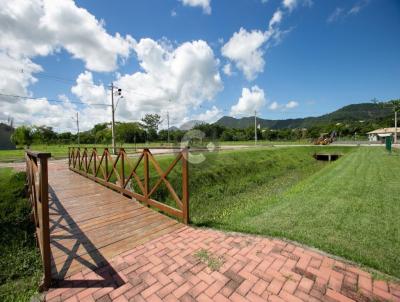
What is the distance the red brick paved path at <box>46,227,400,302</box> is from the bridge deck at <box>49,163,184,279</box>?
0.26 meters

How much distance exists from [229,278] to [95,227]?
8.46 ft

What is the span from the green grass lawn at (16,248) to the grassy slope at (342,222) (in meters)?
3.02

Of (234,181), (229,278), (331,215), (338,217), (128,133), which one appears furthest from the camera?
(128,133)

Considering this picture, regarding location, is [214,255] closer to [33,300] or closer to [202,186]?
[33,300]

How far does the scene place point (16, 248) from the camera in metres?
4.38

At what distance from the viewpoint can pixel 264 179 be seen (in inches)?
453

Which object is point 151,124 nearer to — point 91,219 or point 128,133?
point 128,133

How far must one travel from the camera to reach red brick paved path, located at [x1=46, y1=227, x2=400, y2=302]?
1974 mm

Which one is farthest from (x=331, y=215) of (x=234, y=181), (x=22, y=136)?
(x=22, y=136)

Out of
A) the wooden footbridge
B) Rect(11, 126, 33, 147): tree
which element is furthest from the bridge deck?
Rect(11, 126, 33, 147): tree

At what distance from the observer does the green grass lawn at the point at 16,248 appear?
110 inches

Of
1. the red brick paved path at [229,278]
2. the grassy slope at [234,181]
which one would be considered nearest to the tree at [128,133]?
the grassy slope at [234,181]

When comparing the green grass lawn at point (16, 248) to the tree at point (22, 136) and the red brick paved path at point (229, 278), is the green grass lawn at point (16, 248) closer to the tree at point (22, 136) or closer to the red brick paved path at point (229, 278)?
the red brick paved path at point (229, 278)

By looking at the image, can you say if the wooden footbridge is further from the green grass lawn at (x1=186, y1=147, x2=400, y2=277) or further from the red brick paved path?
the green grass lawn at (x1=186, y1=147, x2=400, y2=277)
